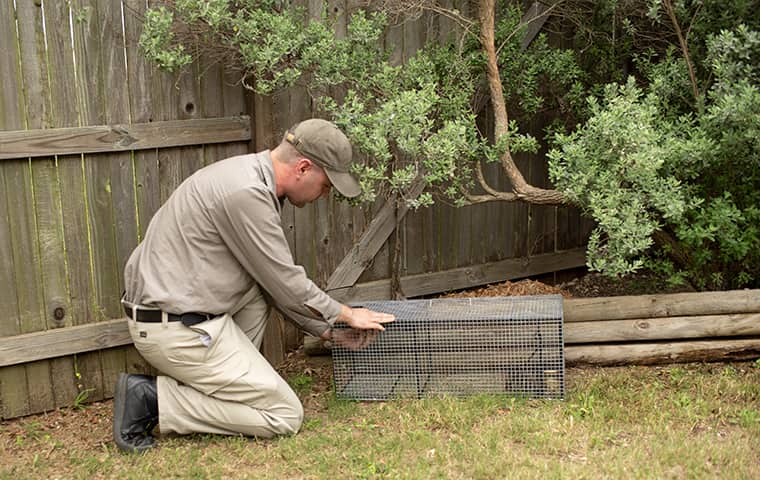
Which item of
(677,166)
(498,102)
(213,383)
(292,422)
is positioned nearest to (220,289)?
(213,383)

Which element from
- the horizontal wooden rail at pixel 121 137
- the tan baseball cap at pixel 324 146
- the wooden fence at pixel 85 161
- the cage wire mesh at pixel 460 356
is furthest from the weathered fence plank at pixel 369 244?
Answer: the tan baseball cap at pixel 324 146

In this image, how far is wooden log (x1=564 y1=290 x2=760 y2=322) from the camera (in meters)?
5.71

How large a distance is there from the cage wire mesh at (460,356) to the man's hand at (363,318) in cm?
10

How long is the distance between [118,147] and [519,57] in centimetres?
283

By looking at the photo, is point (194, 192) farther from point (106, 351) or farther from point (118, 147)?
point (106, 351)

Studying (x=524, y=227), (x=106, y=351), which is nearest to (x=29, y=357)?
(x=106, y=351)

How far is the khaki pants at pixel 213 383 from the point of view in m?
4.72

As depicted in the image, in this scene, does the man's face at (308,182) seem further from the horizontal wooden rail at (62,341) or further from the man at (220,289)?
the horizontal wooden rail at (62,341)

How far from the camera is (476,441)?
4.69 m

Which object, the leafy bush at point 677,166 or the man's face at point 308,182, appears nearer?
the man's face at point 308,182

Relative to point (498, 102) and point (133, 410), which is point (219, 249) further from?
point (498, 102)

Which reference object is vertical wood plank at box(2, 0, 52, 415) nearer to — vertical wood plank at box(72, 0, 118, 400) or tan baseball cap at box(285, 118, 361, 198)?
vertical wood plank at box(72, 0, 118, 400)

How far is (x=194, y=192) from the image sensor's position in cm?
472

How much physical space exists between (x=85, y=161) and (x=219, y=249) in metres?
1.12
